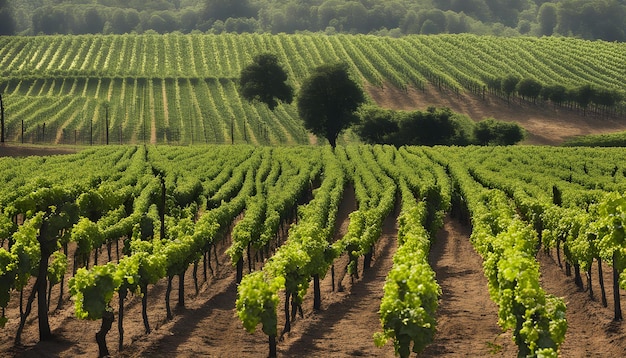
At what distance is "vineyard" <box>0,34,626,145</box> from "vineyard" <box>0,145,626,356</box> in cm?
4512

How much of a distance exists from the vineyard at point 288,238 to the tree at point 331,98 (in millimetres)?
28000

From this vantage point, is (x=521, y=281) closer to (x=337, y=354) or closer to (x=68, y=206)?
(x=337, y=354)

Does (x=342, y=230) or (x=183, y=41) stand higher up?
(x=183, y=41)

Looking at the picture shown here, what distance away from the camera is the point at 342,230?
60.8 m

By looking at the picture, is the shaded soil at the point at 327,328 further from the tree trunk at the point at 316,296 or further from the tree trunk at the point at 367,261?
Result: the tree trunk at the point at 367,261

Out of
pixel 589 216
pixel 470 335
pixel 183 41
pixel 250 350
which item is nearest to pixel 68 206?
pixel 250 350

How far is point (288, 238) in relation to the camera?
165 ft

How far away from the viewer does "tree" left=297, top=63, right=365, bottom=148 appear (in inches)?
4658

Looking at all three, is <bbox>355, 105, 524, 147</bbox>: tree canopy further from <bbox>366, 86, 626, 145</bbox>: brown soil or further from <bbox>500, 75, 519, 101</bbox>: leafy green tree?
<bbox>500, 75, 519, 101</bbox>: leafy green tree

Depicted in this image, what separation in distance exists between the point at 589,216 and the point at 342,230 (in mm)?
24759

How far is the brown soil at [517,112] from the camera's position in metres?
142

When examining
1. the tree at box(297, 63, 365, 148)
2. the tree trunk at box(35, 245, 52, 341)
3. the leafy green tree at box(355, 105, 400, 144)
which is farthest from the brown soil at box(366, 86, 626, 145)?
the tree trunk at box(35, 245, 52, 341)

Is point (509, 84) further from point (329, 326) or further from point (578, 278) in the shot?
point (329, 326)

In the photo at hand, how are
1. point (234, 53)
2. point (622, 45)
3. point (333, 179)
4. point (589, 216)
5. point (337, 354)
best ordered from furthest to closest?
point (622, 45) < point (234, 53) < point (333, 179) < point (589, 216) < point (337, 354)
